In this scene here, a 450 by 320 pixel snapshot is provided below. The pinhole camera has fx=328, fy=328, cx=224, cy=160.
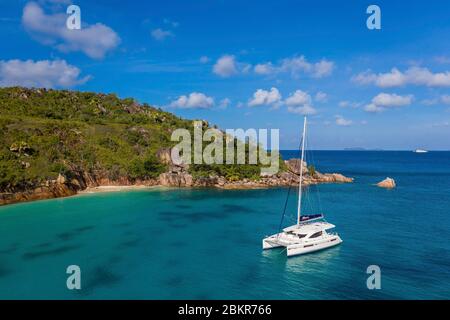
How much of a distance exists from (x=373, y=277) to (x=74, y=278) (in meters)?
25.0

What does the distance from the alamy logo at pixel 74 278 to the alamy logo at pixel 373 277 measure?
924 inches

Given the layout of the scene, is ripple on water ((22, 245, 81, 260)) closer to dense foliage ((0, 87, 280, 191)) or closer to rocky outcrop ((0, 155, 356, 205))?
dense foliage ((0, 87, 280, 191))

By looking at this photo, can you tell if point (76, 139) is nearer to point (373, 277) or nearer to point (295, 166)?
point (295, 166)

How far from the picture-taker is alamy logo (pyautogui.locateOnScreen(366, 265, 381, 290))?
26.7m

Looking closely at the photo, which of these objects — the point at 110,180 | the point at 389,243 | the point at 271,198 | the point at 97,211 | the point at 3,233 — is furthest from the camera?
the point at 110,180

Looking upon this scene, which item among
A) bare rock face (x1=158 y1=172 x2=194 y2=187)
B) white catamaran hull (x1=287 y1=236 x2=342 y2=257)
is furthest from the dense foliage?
white catamaran hull (x1=287 y1=236 x2=342 y2=257)

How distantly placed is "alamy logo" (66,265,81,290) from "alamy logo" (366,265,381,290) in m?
23.5

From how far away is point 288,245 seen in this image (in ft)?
113
